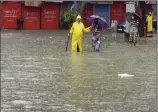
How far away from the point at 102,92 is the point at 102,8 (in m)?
35.6

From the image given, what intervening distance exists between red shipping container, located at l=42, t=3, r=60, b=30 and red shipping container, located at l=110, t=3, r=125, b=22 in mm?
4553

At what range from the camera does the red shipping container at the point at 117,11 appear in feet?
152

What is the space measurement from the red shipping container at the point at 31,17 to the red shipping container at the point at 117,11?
6.19 metres

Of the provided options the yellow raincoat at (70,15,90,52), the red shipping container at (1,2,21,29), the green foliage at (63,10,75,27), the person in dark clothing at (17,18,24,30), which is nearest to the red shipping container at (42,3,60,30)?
the person in dark clothing at (17,18,24,30)

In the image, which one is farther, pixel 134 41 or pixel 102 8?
pixel 102 8

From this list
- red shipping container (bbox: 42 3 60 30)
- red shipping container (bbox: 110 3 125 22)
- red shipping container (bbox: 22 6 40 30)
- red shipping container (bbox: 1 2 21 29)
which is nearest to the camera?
red shipping container (bbox: 1 2 21 29)

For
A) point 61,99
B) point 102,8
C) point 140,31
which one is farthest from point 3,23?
point 61,99

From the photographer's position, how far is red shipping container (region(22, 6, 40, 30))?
44594mm

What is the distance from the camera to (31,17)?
44906mm

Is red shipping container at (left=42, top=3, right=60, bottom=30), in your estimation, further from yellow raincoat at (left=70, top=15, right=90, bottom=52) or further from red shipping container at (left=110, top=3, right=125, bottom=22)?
yellow raincoat at (left=70, top=15, right=90, bottom=52)

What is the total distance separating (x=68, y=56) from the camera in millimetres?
19062

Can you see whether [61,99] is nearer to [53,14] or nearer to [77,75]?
[77,75]

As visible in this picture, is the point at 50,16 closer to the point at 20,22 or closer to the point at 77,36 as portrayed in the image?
the point at 20,22

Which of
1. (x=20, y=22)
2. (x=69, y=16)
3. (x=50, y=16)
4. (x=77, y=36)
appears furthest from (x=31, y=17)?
(x=77, y=36)
